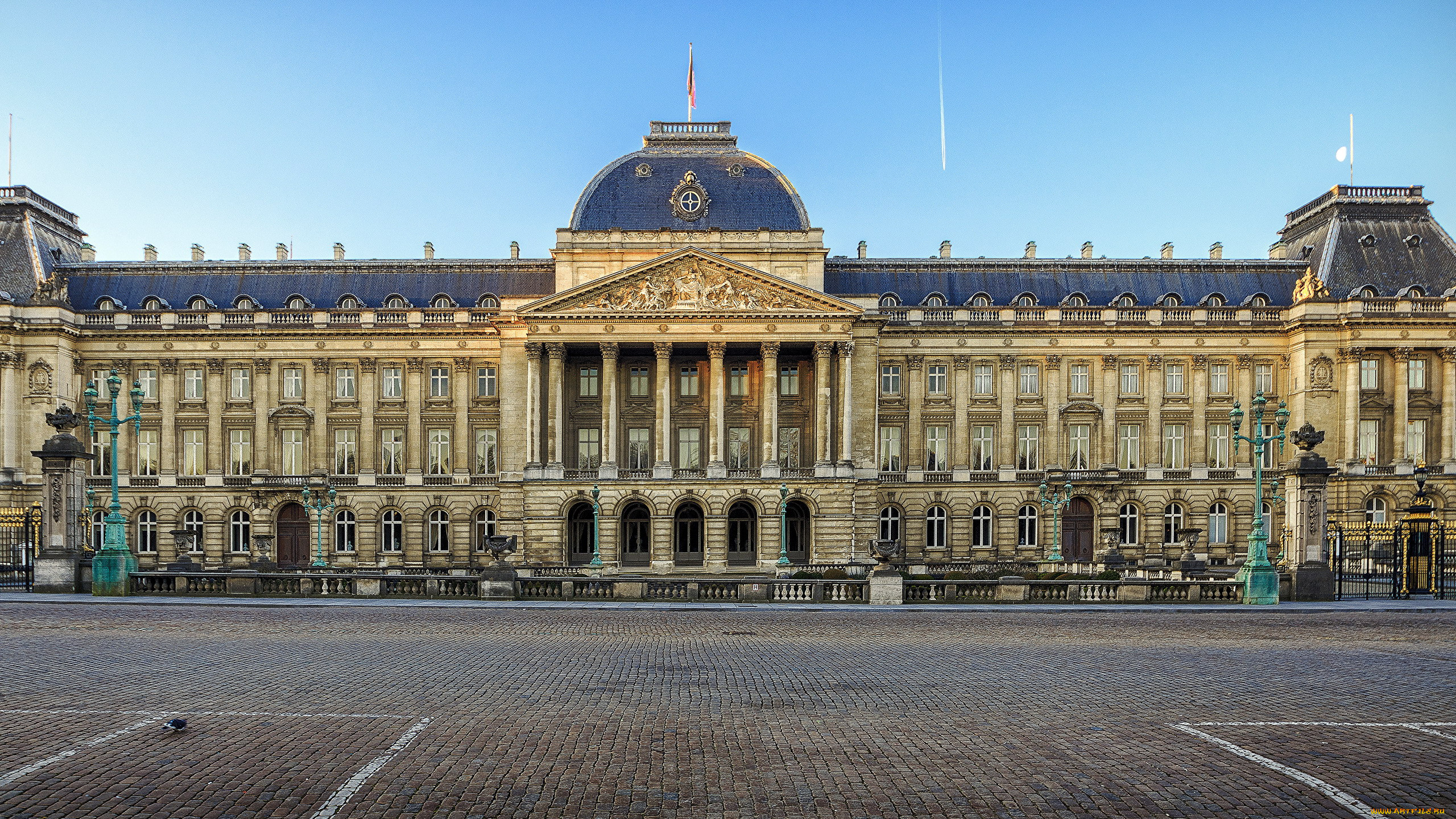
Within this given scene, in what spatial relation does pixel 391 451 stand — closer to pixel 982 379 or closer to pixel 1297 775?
pixel 982 379

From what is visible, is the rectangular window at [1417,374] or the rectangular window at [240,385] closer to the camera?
the rectangular window at [1417,374]

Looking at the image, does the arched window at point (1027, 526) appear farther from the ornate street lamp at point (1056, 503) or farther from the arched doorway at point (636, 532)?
the arched doorway at point (636, 532)

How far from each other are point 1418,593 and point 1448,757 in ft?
100

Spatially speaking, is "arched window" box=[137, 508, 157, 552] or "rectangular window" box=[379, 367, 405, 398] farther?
"rectangular window" box=[379, 367, 405, 398]

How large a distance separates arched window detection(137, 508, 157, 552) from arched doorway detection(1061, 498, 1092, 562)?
187ft

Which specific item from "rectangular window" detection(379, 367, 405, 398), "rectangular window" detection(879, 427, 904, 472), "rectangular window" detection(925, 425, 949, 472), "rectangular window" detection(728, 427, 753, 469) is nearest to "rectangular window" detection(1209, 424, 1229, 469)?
"rectangular window" detection(925, 425, 949, 472)

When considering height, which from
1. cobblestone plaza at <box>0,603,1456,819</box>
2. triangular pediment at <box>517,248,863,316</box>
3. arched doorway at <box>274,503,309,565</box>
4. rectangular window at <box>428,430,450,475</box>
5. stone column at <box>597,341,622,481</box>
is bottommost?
arched doorway at <box>274,503,309,565</box>

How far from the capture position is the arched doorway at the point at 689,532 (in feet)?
185

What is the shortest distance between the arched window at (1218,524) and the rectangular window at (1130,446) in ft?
17.1

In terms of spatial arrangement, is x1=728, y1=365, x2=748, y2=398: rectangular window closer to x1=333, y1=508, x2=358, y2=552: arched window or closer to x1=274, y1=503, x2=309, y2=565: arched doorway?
x1=333, y1=508, x2=358, y2=552: arched window

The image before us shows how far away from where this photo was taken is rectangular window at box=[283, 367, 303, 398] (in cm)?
5978

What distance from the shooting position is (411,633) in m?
22.0

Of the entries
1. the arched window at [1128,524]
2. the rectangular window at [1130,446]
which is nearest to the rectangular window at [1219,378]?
the rectangular window at [1130,446]

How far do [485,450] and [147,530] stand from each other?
21.4 m
